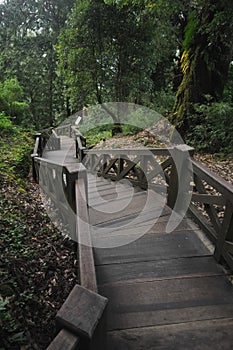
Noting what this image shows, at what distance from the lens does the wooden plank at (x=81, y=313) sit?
4.28ft

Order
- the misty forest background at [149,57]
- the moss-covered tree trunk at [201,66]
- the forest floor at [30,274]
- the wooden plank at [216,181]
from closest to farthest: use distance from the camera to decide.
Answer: the forest floor at [30,274] < the wooden plank at [216,181] < the misty forest background at [149,57] < the moss-covered tree trunk at [201,66]

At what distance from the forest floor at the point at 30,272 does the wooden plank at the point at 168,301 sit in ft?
2.31

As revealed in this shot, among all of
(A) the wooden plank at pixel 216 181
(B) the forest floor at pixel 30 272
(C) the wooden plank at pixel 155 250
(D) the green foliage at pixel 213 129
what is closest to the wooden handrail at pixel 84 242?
(B) the forest floor at pixel 30 272

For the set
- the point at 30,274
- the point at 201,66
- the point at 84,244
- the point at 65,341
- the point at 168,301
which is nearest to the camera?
the point at 65,341

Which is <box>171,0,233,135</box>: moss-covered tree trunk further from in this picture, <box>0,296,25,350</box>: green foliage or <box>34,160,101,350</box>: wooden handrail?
<box>0,296,25,350</box>: green foliage

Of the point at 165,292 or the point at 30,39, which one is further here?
the point at 30,39

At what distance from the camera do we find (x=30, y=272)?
330 centimetres

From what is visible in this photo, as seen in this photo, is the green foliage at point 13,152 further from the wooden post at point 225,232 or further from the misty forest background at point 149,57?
the wooden post at point 225,232

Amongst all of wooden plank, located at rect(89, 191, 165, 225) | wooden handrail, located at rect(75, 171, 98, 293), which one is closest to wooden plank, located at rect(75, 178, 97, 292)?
wooden handrail, located at rect(75, 171, 98, 293)

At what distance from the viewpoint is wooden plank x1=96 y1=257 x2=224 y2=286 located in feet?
9.67

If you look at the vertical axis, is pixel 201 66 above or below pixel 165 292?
Answer: above

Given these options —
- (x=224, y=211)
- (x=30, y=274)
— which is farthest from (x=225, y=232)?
(x=30, y=274)

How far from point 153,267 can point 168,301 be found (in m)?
0.52

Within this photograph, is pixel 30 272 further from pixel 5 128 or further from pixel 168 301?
pixel 5 128
